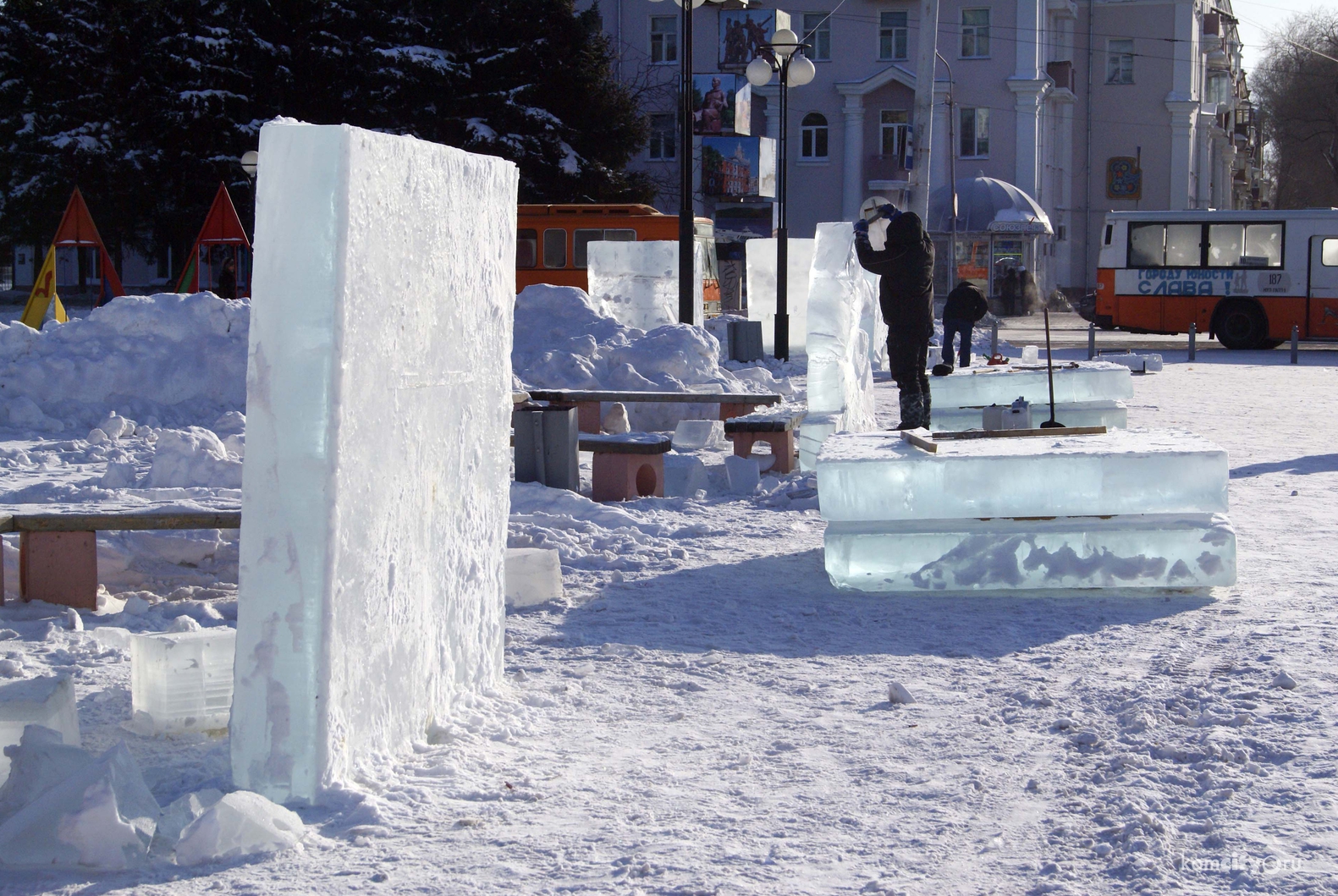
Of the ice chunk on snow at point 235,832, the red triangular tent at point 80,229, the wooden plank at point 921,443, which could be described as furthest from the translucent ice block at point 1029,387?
the red triangular tent at point 80,229

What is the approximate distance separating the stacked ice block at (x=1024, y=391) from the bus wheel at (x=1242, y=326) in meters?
16.1

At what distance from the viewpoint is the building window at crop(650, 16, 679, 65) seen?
150 ft

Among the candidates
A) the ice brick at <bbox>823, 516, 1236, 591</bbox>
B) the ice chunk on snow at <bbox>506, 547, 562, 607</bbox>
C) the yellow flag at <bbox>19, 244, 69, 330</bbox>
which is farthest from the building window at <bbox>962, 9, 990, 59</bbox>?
the ice chunk on snow at <bbox>506, 547, 562, 607</bbox>

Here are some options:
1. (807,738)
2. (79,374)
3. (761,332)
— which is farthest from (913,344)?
(761,332)

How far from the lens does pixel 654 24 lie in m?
45.9

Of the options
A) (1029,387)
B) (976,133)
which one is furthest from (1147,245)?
(976,133)

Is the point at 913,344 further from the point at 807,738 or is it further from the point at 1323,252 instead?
the point at 1323,252

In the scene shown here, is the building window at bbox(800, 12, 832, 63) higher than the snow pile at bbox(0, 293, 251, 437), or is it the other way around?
the building window at bbox(800, 12, 832, 63)

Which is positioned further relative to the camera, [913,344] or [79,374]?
[79,374]

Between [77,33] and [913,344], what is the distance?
33450mm

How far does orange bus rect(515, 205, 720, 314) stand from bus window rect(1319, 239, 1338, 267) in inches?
432

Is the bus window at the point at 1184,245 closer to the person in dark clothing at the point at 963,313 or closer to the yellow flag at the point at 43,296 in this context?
the person in dark clothing at the point at 963,313

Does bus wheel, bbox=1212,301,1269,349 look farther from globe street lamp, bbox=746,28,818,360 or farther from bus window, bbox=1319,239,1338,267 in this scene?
globe street lamp, bbox=746,28,818,360

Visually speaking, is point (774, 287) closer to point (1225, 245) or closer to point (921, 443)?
point (1225, 245)
